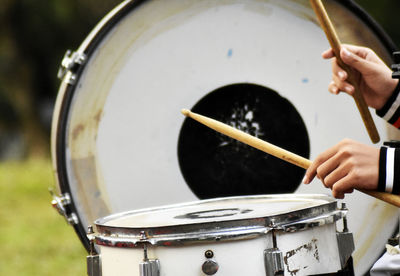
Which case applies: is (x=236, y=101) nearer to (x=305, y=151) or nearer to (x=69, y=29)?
(x=305, y=151)

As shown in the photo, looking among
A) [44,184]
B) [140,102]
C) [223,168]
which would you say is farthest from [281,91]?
[44,184]

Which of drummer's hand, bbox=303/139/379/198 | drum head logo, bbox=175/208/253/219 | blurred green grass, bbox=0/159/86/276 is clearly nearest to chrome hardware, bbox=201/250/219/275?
drum head logo, bbox=175/208/253/219

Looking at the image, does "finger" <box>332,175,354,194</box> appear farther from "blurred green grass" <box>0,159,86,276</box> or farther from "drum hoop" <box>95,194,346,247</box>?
"blurred green grass" <box>0,159,86,276</box>

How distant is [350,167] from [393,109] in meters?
0.37

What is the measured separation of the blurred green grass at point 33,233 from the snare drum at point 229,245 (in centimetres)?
218

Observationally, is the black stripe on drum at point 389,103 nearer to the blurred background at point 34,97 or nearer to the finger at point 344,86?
the finger at point 344,86

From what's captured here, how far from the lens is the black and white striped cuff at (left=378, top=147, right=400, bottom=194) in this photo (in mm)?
1304

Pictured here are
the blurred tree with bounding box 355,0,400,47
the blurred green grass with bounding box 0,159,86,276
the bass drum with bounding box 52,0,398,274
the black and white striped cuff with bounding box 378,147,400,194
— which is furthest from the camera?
the blurred tree with bounding box 355,0,400,47

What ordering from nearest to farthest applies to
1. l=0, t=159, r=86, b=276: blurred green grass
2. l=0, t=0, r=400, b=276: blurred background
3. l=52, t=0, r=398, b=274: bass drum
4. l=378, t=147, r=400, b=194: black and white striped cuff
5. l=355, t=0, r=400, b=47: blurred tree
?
l=378, t=147, r=400, b=194: black and white striped cuff → l=52, t=0, r=398, b=274: bass drum → l=0, t=159, r=86, b=276: blurred green grass → l=0, t=0, r=400, b=276: blurred background → l=355, t=0, r=400, b=47: blurred tree

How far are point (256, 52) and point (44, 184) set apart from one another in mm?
4849

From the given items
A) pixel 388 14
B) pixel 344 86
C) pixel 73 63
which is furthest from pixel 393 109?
pixel 388 14

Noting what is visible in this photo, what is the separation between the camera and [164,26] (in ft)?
6.33

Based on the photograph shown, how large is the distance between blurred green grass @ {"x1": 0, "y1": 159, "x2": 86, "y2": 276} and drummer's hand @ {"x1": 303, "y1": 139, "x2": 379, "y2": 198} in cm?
242

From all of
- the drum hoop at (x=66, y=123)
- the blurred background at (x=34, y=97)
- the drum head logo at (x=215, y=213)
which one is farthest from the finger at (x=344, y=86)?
the blurred background at (x=34, y=97)
